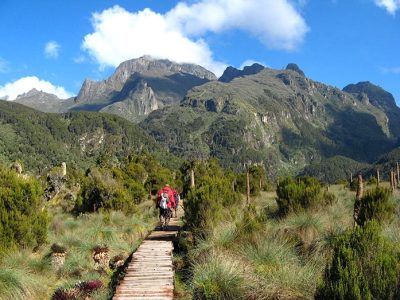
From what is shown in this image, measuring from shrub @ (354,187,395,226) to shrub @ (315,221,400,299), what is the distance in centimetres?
572

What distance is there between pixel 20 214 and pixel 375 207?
36.2 feet

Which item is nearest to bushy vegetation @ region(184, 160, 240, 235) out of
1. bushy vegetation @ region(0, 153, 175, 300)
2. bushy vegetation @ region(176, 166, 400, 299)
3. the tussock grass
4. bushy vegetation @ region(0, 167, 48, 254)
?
bushy vegetation @ region(176, 166, 400, 299)

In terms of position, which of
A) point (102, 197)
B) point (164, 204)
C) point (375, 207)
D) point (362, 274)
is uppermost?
point (102, 197)

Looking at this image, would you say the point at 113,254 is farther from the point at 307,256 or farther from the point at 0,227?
the point at 307,256

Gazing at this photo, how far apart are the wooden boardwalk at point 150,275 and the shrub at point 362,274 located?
3.86 metres

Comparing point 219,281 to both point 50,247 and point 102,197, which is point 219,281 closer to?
point 50,247

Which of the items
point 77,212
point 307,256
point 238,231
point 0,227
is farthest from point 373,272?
point 77,212

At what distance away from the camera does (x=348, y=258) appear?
691 centimetres

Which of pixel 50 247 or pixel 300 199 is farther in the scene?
pixel 300 199

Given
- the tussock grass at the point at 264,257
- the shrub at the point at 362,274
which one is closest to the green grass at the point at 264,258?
the tussock grass at the point at 264,257

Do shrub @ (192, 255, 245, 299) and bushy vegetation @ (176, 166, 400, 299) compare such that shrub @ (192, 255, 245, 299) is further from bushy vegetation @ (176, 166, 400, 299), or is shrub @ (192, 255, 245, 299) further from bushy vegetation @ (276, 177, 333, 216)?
bushy vegetation @ (276, 177, 333, 216)

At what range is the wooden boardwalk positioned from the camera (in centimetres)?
964

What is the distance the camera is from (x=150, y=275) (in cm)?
1123

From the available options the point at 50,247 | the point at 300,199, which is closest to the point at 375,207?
the point at 300,199
